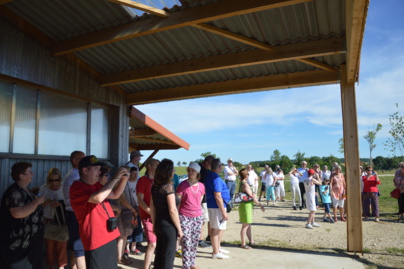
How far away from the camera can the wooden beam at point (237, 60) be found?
16.8 feet

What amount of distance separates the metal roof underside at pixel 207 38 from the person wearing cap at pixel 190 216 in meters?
2.20

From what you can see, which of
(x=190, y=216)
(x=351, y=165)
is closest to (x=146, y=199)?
(x=190, y=216)

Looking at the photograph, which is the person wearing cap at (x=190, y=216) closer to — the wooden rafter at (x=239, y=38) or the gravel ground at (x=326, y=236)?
the wooden rafter at (x=239, y=38)

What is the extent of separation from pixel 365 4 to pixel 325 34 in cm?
203

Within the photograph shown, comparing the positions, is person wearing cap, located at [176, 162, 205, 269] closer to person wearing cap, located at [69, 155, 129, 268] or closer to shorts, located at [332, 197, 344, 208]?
person wearing cap, located at [69, 155, 129, 268]

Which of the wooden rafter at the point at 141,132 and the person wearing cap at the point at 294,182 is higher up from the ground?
the wooden rafter at the point at 141,132

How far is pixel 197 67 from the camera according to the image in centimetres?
609

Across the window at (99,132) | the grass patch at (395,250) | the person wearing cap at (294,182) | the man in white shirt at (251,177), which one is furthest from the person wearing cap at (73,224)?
the person wearing cap at (294,182)

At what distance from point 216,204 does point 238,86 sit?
266cm

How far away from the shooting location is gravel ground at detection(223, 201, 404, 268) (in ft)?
20.0

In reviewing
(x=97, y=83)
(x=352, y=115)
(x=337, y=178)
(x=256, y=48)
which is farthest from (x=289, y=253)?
(x=97, y=83)

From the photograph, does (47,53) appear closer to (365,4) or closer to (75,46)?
(75,46)

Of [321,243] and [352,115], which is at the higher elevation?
[352,115]

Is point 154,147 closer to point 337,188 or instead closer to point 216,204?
point 337,188
